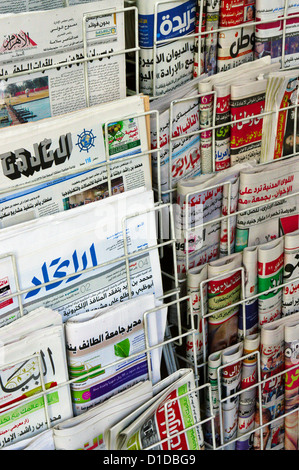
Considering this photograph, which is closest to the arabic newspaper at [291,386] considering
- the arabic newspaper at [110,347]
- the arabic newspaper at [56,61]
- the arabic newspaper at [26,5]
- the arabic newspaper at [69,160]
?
the arabic newspaper at [110,347]

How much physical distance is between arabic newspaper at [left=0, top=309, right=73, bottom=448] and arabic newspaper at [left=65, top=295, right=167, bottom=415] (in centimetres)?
2

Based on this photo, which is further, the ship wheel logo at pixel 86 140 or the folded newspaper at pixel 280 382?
the folded newspaper at pixel 280 382

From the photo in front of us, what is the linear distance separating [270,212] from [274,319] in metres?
0.18

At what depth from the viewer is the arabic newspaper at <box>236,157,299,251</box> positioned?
35.6 inches

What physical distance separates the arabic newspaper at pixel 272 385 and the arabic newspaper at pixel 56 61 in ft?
1.46

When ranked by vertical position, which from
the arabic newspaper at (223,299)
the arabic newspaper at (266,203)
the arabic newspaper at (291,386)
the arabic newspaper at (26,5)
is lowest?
the arabic newspaper at (291,386)

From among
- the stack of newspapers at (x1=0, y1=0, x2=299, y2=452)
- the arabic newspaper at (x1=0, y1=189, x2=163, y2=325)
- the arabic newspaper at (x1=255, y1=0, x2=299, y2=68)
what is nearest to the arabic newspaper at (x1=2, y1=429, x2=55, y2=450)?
the stack of newspapers at (x1=0, y1=0, x2=299, y2=452)

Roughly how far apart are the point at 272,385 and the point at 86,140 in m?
0.53

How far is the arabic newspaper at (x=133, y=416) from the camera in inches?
32.4

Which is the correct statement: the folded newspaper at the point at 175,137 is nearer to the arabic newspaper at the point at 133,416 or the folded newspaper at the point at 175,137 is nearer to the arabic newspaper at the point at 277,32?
the arabic newspaper at the point at 277,32

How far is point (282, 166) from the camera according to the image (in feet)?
3.03

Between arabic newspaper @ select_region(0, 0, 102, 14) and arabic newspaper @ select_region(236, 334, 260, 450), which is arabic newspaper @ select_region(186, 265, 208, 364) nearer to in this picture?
arabic newspaper @ select_region(236, 334, 260, 450)

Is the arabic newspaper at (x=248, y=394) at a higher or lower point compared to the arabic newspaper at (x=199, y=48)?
lower
